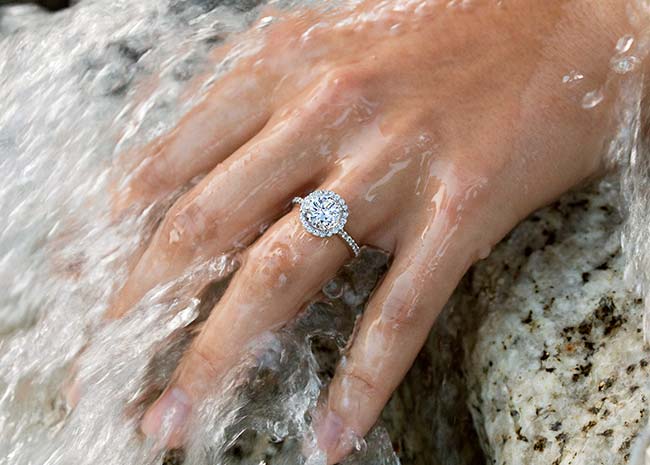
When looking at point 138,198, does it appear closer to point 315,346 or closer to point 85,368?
point 85,368

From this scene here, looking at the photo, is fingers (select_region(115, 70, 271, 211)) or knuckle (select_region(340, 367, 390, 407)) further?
fingers (select_region(115, 70, 271, 211))

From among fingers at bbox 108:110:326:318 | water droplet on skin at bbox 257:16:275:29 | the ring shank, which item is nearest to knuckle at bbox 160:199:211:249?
fingers at bbox 108:110:326:318

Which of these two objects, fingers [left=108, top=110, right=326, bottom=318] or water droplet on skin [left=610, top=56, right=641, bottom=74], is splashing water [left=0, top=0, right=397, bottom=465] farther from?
water droplet on skin [left=610, top=56, right=641, bottom=74]

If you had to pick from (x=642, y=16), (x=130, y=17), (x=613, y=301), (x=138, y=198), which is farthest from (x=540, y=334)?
(x=130, y=17)

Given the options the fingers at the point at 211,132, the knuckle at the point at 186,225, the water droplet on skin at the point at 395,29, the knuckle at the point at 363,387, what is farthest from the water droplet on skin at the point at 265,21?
the knuckle at the point at 363,387

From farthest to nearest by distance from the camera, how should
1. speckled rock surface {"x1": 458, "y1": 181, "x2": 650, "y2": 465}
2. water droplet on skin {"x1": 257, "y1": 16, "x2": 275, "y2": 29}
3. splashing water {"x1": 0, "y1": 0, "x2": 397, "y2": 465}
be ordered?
water droplet on skin {"x1": 257, "y1": 16, "x2": 275, "y2": 29} → splashing water {"x1": 0, "y1": 0, "x2": 397, "y2": 465} → speckled rock surface {"x1": 458, "y1": 181, "x2": 650, "y2": 465}

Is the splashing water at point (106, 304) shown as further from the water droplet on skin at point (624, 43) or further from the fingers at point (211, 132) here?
the water droplet on skin at point (624, 43)
